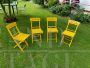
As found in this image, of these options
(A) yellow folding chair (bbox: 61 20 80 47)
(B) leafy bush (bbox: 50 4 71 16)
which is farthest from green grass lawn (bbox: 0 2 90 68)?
(B) leafy bush (bbox: 50 4 71 16)

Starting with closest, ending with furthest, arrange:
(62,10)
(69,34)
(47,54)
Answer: (47,54) < (69,34) < (62,10)

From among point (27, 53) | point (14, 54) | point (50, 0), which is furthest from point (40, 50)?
point (50, 0)

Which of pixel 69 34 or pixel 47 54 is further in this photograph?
pixel 69 34

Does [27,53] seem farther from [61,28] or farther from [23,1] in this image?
[23,1]

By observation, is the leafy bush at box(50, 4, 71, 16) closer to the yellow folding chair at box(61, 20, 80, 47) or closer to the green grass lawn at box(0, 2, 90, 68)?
the green grass lawn at box(0, 2, 90, 68)

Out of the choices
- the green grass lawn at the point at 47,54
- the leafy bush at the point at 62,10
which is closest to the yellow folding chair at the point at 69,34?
the green grass lawn at the point at 47,54

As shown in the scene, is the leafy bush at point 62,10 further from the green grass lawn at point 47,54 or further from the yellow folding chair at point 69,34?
the yellow folding chair at point 69,34

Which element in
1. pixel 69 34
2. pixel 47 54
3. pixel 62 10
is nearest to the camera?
pixel 47 54

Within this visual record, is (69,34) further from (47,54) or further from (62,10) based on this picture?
(62,10)

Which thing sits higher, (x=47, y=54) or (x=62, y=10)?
(x=62, y=10)

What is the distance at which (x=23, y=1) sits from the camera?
21.3 metres

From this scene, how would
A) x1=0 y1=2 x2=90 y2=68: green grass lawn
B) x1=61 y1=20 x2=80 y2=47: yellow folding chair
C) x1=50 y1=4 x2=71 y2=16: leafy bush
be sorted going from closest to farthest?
x1=0 y1=2 x2=90 y2=68: green grass lawn, x1=61 y1=20 x2=80 y2=47: yellow folding chair, x1=50 y1=4 x2=71 y2=16: leafy bush

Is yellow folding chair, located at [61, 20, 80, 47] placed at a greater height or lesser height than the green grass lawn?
greater

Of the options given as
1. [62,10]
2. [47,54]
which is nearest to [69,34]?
[47,54]
